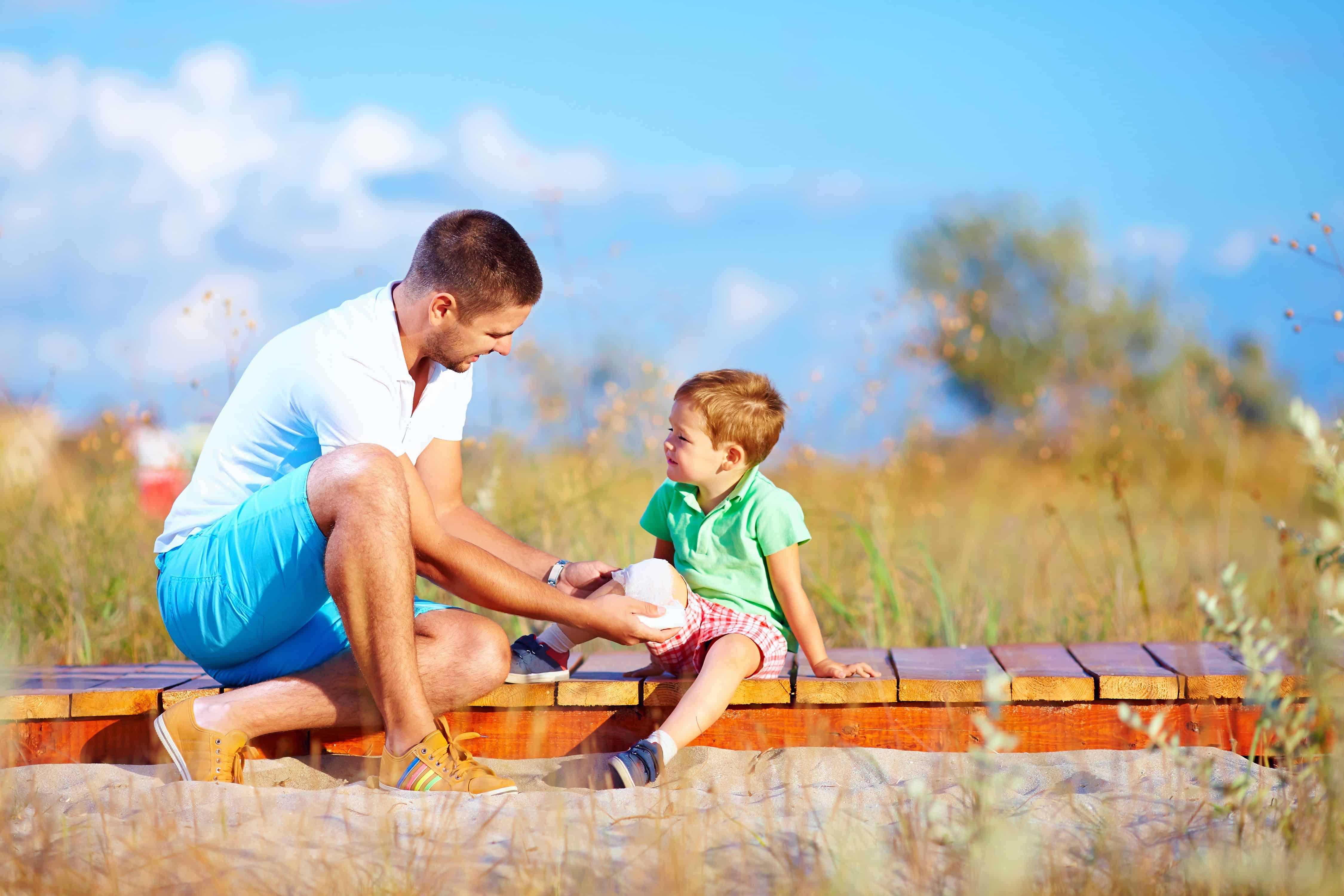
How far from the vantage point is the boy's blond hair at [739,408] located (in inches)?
119

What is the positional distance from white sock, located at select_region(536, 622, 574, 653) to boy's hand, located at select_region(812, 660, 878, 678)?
665 millimetres

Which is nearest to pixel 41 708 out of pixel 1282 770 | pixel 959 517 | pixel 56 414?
pixel 56 414

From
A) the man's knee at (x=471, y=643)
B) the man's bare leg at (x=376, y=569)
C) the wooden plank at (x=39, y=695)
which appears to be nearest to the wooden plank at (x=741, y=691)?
the man's knee at (x=471, y=643)

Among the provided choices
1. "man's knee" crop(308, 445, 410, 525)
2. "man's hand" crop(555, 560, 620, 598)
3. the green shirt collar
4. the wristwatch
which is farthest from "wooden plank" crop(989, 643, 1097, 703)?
"man's knee" crop(308, 445, 410, 525)

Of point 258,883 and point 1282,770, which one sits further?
point 1282,770

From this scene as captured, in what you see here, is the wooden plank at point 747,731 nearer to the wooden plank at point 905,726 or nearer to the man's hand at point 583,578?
the wooden plank at point 905,726

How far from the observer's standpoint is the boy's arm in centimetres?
291

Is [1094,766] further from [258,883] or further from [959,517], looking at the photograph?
[959,517]

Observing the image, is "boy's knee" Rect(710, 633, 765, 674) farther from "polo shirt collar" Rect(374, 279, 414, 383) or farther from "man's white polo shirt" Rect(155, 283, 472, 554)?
"polo shirt collar" Rect(374, 279, 414, 383)

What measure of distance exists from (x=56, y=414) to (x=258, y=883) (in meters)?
3.76

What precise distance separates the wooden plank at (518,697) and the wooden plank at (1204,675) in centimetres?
149

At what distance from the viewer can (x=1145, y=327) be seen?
61.0ft

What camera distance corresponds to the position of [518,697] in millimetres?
2820

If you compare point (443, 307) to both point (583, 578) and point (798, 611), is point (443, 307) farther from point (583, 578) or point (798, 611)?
point (798, 611)
